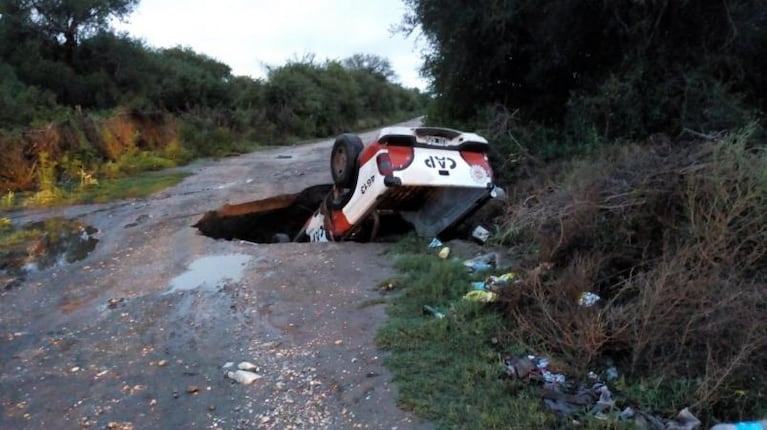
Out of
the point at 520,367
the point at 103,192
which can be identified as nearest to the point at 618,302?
the point at 520,367

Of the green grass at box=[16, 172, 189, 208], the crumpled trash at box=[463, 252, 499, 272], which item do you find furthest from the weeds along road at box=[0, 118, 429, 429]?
the green grass at box=[16, 172, 189, 208]

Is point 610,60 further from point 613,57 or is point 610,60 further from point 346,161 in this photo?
point 346,161

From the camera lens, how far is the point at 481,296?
4742mm

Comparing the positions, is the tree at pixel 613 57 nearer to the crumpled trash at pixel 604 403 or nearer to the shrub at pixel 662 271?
the shrub at pixel 662 271

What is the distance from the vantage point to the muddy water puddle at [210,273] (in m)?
6.06

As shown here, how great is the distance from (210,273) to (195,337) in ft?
5.75

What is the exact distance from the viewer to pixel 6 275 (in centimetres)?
664

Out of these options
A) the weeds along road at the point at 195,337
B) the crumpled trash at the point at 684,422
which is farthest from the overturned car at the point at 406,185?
the crumpled trash at the point at 684,422

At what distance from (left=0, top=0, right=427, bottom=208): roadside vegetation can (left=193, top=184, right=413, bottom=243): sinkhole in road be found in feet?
9.16

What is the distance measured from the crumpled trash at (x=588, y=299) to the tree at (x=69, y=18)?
88.3 feet

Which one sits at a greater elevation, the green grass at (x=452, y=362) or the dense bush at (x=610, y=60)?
the dense bush at (x=610, y=60)

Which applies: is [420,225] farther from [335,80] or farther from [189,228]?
[335,80]

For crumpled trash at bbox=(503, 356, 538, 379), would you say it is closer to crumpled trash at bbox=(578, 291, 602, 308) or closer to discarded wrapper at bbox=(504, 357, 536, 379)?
discarded wrapper at bbox=(504, 357, 536, 379)

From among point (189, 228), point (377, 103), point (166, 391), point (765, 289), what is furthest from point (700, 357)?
point (377, 103)
